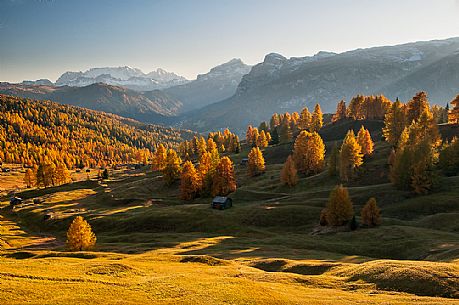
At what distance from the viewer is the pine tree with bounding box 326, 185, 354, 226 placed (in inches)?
3142

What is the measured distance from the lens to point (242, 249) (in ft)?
222

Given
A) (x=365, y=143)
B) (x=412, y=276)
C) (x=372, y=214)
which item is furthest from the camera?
(x=365, y=143)

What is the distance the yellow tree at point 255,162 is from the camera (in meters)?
145

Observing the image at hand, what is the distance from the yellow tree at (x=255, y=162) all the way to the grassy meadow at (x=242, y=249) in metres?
4.35

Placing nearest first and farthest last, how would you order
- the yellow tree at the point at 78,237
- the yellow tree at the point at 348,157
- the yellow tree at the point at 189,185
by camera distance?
the yellow tree at the point at 78,237
the yellow tree at the point at 348,157
the yellow tree at the point at 189,185

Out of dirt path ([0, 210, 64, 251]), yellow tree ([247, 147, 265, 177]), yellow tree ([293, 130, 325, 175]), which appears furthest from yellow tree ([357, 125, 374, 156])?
dirt path ([0, 210, 64, 251])

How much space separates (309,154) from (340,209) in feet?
188

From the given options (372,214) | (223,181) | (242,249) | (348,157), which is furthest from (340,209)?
(223,181)

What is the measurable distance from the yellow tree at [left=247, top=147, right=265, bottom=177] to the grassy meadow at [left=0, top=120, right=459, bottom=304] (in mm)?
4353

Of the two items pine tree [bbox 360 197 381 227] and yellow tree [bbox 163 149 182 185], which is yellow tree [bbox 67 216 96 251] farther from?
yellow tree [bbox 163 149 182 185]

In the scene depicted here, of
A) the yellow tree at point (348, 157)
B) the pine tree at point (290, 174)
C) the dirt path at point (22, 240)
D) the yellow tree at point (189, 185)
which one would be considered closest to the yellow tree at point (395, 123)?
the yellow tree at point (348, 157)

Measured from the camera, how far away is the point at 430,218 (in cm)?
7719

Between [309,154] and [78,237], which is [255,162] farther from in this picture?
[78,237]

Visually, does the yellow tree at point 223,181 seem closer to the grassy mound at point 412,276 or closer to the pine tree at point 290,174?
the pine tree at point 290,174
